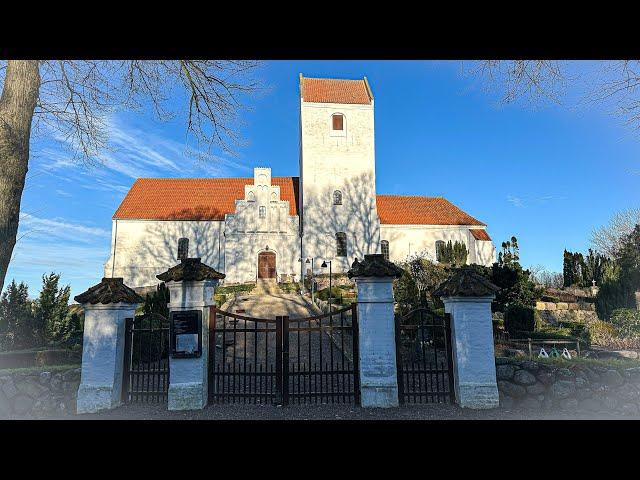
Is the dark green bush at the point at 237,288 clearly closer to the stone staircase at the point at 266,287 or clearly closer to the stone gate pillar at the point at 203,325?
the stone staircase at the point at 266,287

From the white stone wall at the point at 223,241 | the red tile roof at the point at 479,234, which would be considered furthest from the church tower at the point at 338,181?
the red tile roof at the point at 479,234

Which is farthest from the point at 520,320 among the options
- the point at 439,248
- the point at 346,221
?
the point at 346,221

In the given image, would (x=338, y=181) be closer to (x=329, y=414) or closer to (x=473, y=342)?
(x=473, y=342)

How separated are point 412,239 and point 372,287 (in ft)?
83.4

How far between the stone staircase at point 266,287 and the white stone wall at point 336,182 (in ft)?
9.51

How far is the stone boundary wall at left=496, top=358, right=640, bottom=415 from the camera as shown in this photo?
658 centimetres

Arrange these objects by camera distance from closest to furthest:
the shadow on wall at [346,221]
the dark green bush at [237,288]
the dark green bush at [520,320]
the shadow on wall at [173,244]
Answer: the dark green bush at [520,320] < the dark green bush at [237,288] < the shadow on wall at [346,221] < the shadow on wall at [173,244]

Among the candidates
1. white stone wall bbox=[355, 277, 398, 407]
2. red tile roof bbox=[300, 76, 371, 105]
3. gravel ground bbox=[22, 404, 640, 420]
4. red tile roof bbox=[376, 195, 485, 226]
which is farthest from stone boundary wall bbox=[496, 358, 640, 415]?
red tile roof bbox=[300, 76, 371, 105]

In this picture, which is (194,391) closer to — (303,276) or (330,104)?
(303,276)

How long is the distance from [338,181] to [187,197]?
11499mm

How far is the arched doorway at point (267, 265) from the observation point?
29.2 m

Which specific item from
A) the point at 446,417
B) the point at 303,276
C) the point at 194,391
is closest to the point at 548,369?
the point at 446,417

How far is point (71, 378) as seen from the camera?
23.4ft

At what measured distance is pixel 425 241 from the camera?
31.7 meters
